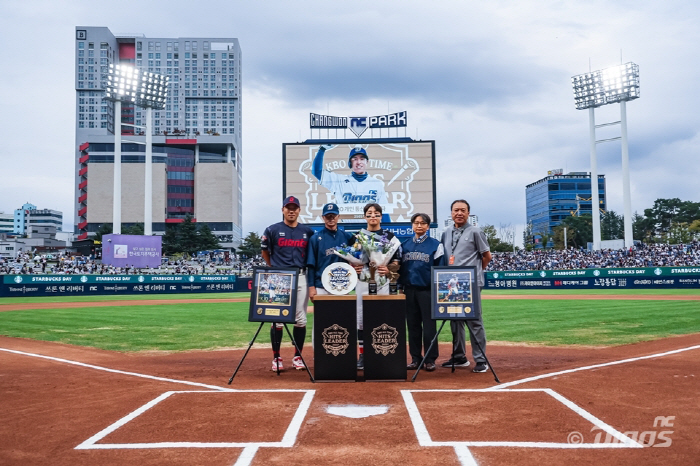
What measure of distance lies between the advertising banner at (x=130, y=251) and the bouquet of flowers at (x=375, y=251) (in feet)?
128

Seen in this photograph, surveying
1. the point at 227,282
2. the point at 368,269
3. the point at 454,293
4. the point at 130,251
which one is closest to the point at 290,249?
the point at 368,269

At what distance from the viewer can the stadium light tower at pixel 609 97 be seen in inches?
1969

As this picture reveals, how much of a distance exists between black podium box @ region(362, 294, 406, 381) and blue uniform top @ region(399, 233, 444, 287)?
83 cm

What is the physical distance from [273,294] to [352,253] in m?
1.07

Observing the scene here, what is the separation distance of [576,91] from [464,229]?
171 ft

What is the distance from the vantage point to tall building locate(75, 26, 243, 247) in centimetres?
8475

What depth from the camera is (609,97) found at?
51.2 metres

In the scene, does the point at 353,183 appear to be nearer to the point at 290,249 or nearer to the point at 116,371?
the point at 290,249

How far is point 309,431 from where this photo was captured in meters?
4.03

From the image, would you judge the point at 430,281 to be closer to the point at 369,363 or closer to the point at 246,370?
the point at 369,363

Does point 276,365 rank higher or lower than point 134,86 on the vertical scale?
lower

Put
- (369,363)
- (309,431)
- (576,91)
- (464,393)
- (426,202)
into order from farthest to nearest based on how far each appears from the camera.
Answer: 1. (576,91)
2. (426,202)
3. (369,363)
4. (464,393)
5. (309,431)

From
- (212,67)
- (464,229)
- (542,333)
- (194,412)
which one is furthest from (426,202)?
(212,67)

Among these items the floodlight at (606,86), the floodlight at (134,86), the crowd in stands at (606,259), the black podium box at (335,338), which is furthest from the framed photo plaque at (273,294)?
the floodlight at (606,86)
